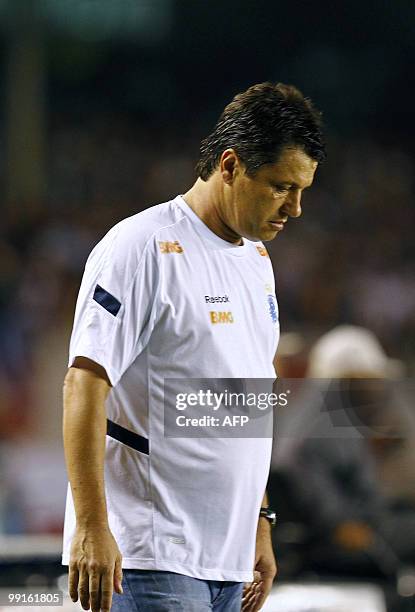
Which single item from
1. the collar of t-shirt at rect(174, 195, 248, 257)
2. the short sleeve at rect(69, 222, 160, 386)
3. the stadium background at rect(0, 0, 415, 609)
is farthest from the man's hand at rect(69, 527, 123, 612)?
the stadium background at rect(0, 0, 415, 609)

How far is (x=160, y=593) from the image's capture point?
2268 millimetres

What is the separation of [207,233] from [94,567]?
74 centimetres

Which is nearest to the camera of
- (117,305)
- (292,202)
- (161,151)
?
(117,305)

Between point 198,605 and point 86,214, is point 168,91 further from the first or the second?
point 198,605

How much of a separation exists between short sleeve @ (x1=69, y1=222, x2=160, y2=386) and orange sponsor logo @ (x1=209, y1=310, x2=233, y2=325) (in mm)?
126

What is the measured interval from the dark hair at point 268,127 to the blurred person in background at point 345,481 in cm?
187

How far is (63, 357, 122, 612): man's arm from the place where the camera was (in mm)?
2098

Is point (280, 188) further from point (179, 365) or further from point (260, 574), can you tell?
point (260, 574)

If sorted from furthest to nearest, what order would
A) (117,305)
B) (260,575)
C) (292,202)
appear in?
(260,575), (292,202), (117,305)

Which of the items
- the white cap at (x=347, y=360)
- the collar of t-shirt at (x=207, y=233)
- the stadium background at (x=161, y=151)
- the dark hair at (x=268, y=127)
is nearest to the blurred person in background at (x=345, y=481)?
the white cap at (x=347, y=360)

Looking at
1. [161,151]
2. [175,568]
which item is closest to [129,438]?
[175,568]

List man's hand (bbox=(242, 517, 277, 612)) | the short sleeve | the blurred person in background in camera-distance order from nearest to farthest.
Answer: the short sleeve → man's hand (bbox=(242, 517, 277, 612)) → the blurred person in background

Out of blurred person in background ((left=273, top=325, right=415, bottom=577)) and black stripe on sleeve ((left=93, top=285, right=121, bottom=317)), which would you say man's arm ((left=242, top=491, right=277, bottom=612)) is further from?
blurred person in background ((left=273, top=325, right=415, bottom=577))

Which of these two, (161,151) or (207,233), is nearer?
(207,233)
